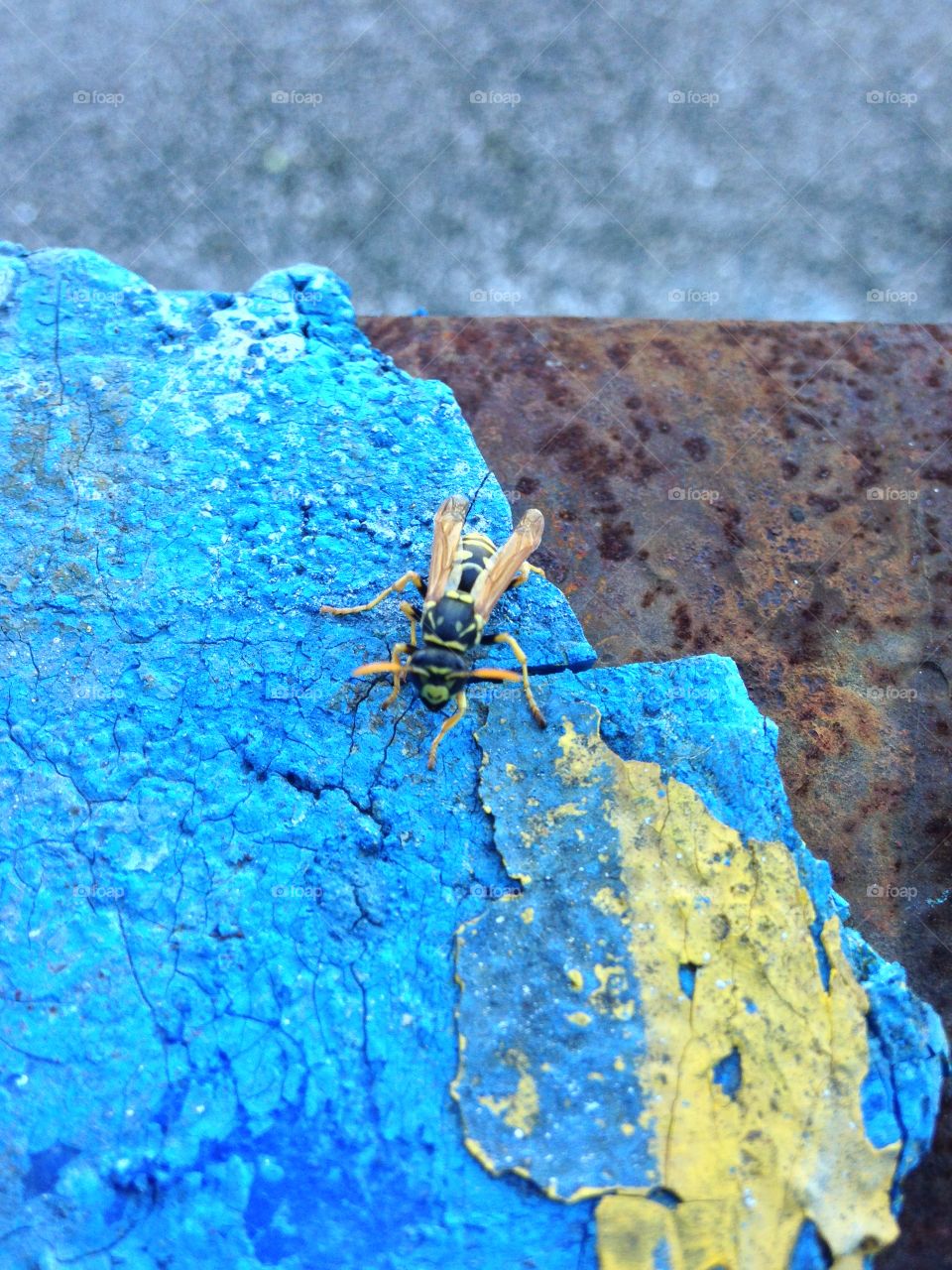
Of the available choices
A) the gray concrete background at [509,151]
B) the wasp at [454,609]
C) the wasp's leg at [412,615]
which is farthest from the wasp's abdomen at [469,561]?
the gray concrete background at [509,151]

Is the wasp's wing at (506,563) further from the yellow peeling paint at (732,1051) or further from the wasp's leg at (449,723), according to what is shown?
the yellow peeling paint at (732,1051)

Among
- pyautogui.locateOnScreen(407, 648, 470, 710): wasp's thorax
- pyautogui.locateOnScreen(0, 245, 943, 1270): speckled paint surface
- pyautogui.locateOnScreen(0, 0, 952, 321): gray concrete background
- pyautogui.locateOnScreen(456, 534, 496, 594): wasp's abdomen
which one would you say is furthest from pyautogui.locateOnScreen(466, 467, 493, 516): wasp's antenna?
pyautogui.locateOnScreen(0, 0, 952, 321): gray concrete background

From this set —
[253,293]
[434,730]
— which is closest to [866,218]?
[253,293]

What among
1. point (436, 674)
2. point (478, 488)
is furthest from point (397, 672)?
point (478, 488)

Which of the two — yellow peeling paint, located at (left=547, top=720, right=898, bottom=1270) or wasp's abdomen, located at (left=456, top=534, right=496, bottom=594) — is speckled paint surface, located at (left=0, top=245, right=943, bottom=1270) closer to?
yellow peeling paint, located at (left=547, top=720, right=898, bottom=1270)

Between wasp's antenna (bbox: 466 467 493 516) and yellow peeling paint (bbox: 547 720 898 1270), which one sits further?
wasp's antenna (bbox: 466 467 493 516)

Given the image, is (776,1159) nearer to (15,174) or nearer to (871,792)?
(871,792)

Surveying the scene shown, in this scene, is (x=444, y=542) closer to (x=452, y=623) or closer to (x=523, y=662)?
(x=452, y=623)
